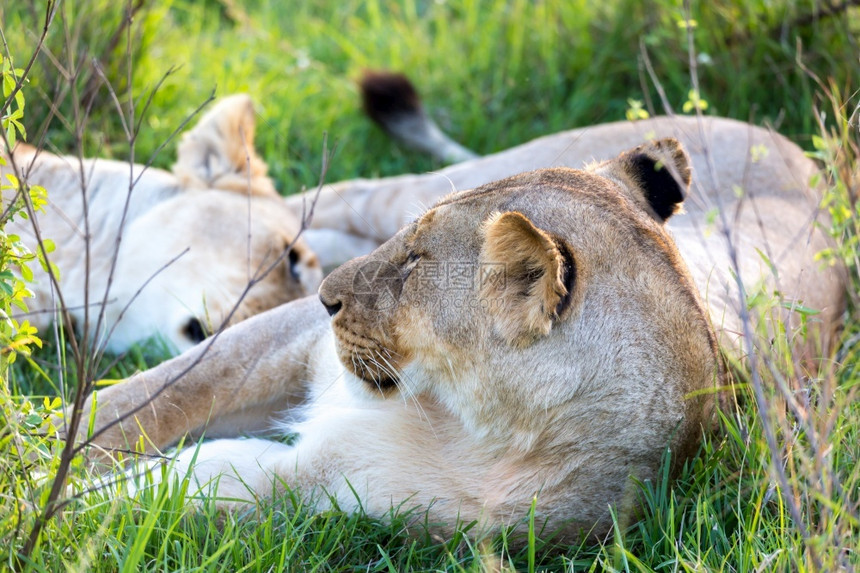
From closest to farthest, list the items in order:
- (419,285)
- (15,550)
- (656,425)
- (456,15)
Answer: (15,550) → (656,425) → (419,285) → (456,15)

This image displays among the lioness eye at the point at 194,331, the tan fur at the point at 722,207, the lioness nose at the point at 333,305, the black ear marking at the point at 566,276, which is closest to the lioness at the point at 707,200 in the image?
the tan fur at the point at 722,207

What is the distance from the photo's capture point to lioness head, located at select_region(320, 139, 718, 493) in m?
1.88

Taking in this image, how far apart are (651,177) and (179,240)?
1662 millimetres

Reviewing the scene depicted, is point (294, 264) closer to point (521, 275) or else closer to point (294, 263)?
point (294, 263)

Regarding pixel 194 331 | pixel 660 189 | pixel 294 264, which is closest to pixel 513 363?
pixel 660 189

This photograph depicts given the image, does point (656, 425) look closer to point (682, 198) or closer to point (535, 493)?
point (535, 493)

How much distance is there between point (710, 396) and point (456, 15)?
4.01 m

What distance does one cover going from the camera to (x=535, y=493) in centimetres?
192

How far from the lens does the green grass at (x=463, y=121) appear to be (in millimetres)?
1808

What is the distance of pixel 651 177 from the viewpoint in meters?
2.26

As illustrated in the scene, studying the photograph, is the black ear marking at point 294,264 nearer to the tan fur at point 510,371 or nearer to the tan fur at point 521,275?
the tan fur at point 510,371

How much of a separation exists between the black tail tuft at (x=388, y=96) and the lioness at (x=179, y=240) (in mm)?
865

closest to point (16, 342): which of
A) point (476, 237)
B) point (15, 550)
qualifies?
point (15, 550)

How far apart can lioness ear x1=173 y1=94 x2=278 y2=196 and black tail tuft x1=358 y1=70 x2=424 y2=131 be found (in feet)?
3.08
